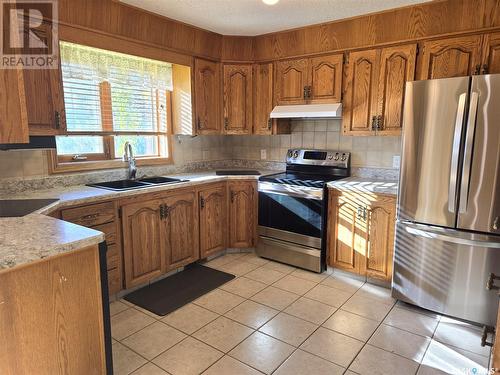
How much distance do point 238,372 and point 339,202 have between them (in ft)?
5.50

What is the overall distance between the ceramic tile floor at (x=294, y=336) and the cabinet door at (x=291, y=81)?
1.84 meters

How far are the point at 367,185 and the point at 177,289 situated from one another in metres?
1.87

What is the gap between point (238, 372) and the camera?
1.88 meters

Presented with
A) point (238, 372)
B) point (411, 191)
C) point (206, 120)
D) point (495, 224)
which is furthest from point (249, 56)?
point (238, 372)

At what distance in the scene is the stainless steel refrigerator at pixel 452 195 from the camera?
2096 millimetres

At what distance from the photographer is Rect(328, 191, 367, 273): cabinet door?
291 centimetres

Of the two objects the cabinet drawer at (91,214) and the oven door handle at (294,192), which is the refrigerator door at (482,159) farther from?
the cabinet drawer at (91,214)

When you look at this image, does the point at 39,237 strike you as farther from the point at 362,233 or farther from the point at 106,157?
the point at 362,233

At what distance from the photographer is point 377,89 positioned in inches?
115

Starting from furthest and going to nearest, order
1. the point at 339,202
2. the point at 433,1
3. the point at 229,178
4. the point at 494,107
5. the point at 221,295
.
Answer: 1. the point at 229,178
2. the point at 339,202
3. the point at 221,295
4. the point at 433,1
5. the point at 494,107

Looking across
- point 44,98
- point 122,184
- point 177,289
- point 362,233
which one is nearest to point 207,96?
point 122,184

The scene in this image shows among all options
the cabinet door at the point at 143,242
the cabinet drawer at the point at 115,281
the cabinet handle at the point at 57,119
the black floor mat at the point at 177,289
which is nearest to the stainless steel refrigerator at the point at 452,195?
the black floor mat at the point at 177,289

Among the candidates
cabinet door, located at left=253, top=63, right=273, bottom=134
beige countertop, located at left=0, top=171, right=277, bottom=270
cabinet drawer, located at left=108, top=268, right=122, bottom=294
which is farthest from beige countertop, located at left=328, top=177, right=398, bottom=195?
beige countertop, located at left=0, top=171, right=277, bottom=270

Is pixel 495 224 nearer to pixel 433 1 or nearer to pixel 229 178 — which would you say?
pixel 433 1
